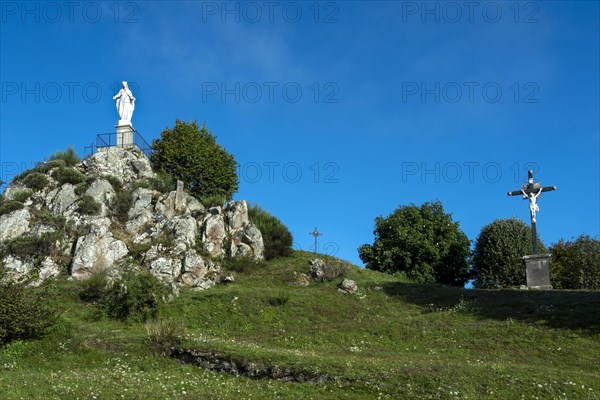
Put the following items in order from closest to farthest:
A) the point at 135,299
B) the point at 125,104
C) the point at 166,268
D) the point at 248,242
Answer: the point at 135,299
the point at 166,268
the point at 248,242
the point at 125,104

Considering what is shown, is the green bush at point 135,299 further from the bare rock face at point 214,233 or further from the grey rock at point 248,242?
the grey rock at point 248,242

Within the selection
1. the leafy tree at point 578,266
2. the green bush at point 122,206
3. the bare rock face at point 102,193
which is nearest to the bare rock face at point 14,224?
the bare rock face at point 102,193

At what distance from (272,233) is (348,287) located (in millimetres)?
12076

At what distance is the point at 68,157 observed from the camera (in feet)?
181

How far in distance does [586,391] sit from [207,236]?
32.2 meters

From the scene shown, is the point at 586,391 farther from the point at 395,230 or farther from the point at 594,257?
the point at 594,257

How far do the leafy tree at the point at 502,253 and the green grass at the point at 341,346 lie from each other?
17.6m

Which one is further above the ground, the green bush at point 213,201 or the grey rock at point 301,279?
the green bush at point 213,201

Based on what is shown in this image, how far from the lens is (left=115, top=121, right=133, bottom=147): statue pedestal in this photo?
58.4 metres

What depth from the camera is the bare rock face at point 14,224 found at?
1676 inches

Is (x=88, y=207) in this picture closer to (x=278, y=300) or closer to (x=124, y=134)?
(x=124, y=134)

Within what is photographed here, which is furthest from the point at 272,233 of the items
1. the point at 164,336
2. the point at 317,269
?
the point at 164,336

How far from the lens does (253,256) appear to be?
44531 millimetres

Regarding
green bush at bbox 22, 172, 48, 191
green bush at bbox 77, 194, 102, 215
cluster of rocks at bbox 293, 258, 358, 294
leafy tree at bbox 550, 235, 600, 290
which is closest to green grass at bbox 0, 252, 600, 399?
cluster of rocks at bbox 293, 258, 358, 294
